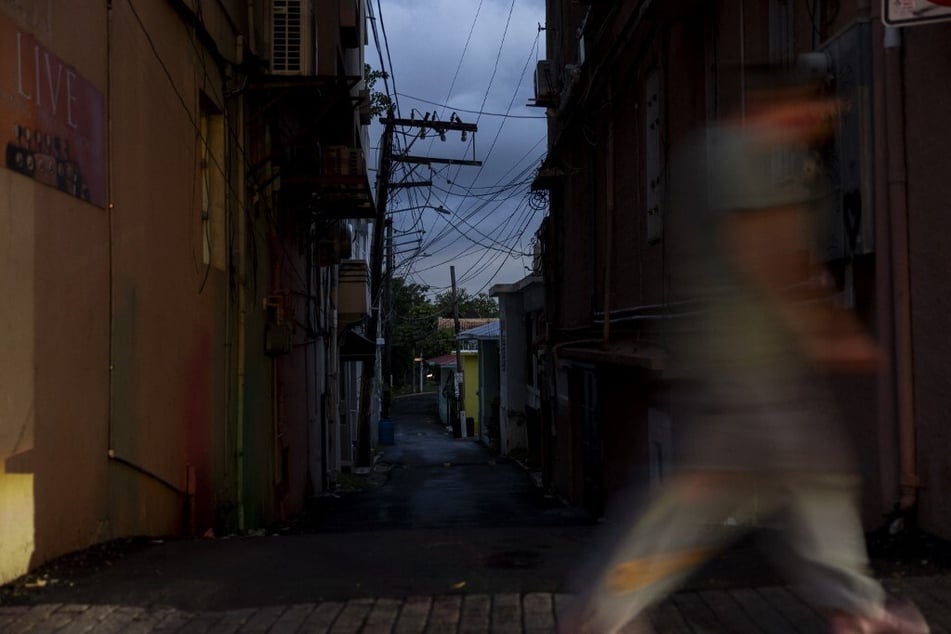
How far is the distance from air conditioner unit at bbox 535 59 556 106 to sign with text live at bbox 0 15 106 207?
10.7m

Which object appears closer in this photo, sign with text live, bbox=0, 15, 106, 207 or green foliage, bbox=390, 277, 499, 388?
sign with text live, bbox=0, 15, 106, 207

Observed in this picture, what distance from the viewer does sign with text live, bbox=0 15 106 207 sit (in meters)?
4.95

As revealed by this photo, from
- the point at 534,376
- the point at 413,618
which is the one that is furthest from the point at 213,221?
the point at 534,376

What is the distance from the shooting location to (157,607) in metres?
4.64

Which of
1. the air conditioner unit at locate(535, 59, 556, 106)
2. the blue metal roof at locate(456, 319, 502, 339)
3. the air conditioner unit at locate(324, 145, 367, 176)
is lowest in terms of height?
the blue metal roof at locate(456, 319, 502, 339)

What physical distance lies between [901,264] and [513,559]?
2792 mm

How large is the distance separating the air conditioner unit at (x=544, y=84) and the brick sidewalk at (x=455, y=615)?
12417 mm

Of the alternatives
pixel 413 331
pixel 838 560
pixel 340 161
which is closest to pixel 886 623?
pixel 838 560

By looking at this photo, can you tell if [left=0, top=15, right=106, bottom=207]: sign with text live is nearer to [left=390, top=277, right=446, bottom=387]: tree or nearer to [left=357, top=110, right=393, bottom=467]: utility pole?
[left=357, top=110, right=393, bottom=467]: utility pole

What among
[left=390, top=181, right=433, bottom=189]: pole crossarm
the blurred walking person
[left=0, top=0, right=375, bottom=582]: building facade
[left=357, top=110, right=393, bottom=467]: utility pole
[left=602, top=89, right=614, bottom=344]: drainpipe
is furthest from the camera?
[left=390, top=181, right=433, bottom=189]: pole crossarm

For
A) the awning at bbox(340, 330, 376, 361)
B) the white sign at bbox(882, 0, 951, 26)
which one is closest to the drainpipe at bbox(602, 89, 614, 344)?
the white sign at bbox(882, 0, 951, 26)

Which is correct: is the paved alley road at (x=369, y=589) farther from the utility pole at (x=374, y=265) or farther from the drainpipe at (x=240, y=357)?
the utility pole at (x=374, y=265)

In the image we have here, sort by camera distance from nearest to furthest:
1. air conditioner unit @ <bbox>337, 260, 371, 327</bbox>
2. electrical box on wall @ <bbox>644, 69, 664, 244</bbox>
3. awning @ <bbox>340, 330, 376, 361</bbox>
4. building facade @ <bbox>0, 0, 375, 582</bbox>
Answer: building facade @ <bbox>0, 0, 375, 582</bbox>, electrical box on wall @ <bbox>644, 69, 664, 244</bbox>, air conditioner unit @ <bbox>337, 260, 371, 327</bbox>, awning @ <bbox>340, 330, 376, 361</bbox>

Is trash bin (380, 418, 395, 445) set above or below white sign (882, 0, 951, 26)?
below
